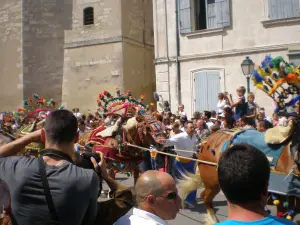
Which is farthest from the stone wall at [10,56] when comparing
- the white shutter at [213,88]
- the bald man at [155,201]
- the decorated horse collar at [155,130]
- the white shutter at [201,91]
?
the bald man at [155,201]

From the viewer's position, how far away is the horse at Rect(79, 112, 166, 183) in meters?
8.14

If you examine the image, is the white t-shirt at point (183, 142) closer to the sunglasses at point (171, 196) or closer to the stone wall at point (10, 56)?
the sunglasses at point (171, 196)

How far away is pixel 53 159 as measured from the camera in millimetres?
2725

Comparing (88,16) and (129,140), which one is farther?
(88,16)

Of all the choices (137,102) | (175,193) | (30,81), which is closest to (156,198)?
(175,193)

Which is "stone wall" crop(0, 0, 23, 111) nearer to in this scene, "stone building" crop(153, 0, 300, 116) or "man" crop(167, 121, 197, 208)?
"stone building" crop(153, 0, 300, 116)

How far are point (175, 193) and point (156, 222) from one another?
0.23 meters

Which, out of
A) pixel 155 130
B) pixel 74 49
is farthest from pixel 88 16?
pixel 155 130

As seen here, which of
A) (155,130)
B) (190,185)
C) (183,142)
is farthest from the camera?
(183,142)

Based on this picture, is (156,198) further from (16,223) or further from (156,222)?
(16,223)

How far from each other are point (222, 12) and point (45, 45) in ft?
40.7

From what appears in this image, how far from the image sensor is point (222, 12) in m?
15.1

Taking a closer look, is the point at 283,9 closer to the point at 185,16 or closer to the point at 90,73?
the point at 185,16

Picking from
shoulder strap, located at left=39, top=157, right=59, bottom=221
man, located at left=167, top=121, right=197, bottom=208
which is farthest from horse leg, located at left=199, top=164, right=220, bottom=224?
shoulder strap, located at left=39, top=157, right=59, bottom=221
